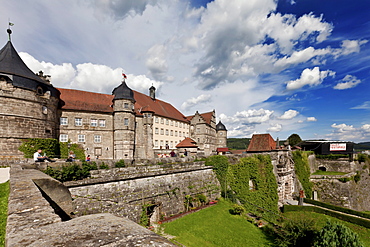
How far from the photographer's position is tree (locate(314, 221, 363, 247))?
8999 millimetres

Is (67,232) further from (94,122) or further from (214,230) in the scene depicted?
(94,122)

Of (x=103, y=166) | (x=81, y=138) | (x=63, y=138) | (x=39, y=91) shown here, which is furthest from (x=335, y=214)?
(x=39, y=91)

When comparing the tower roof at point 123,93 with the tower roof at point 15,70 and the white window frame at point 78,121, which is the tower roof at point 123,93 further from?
the tower roof at point 15,70

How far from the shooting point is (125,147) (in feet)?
90.1

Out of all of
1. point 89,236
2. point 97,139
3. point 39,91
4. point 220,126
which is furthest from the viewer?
point 220,126

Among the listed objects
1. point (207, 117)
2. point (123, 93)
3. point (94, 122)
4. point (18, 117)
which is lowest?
point (18, 117)

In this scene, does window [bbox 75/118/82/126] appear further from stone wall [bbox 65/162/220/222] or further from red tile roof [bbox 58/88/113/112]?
stone wall [bbox 65/162/220/222]

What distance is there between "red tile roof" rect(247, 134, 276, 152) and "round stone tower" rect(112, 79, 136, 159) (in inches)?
728

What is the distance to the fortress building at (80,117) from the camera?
1766cm

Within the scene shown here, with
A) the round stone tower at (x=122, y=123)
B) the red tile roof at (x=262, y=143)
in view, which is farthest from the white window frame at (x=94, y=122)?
the red tile roof at (x=262, y=143)

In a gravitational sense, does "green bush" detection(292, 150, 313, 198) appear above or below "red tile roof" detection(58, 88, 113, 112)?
below

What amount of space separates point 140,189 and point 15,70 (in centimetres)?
1830

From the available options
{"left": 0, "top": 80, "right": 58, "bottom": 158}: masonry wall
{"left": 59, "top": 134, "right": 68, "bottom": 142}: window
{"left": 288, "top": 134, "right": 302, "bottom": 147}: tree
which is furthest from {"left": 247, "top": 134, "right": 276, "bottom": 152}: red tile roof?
{"left": 288, "top": 134, "right": 302, "bottom": 147}: tree

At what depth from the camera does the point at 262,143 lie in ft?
83.4
